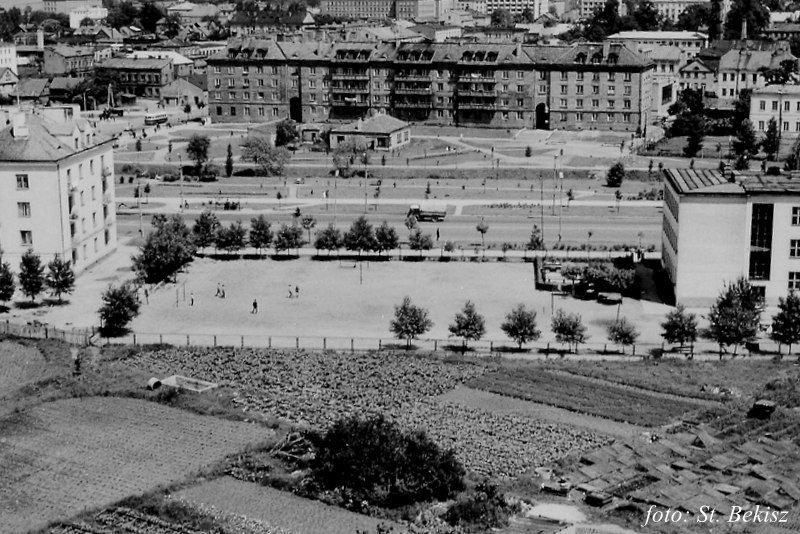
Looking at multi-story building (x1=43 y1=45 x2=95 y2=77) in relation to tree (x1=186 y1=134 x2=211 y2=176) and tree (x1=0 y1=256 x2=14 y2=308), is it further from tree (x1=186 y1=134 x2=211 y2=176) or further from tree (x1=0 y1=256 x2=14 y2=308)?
tree (x1=0 y1=256 x2=14 y2=308)

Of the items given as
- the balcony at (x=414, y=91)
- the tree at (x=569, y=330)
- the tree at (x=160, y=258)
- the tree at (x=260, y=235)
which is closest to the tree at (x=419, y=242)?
the tree at (x=260, y=235)

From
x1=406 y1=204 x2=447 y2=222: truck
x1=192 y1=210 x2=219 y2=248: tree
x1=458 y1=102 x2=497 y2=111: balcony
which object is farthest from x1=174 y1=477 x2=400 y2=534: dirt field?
x1=458 y1=102 x2=497 y2=111: balcony

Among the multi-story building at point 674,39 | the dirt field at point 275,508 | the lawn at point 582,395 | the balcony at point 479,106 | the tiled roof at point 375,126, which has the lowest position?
the dirt field at point 275,508

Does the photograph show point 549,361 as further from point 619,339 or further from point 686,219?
point 686,219

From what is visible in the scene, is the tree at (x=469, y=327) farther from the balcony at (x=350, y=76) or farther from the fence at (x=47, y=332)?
the balcony at (x=350, y=76)

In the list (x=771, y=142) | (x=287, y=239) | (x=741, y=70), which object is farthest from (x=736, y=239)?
(x=741, y=70)

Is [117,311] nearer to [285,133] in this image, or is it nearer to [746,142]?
[285,133]
